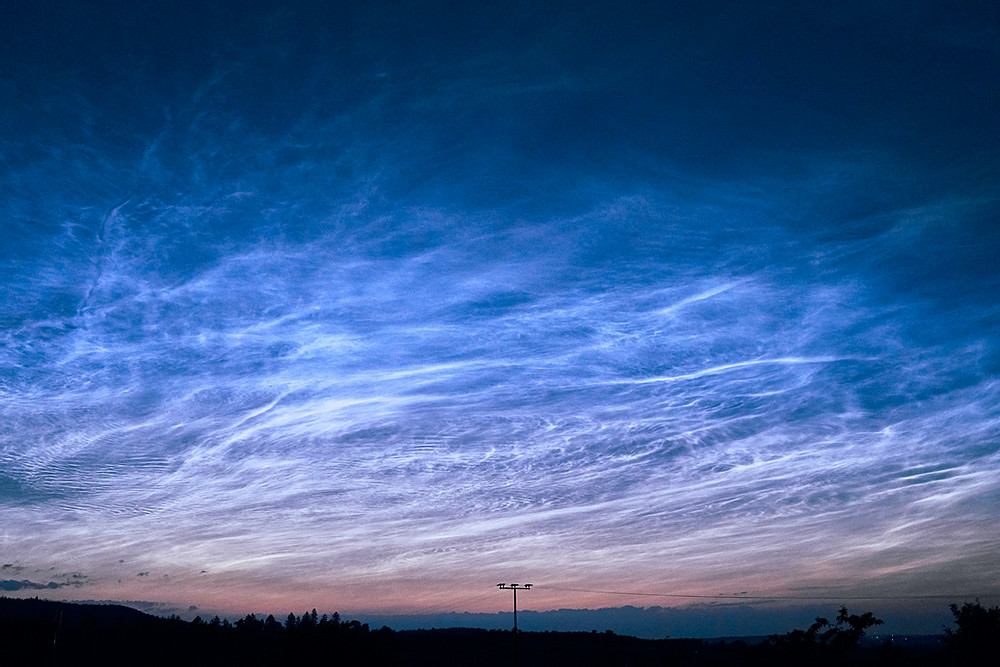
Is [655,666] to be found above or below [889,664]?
below

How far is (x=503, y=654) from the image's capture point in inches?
4808

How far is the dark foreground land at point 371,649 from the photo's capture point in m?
42.1

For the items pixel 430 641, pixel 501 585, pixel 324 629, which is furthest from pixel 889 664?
pixel 430 641

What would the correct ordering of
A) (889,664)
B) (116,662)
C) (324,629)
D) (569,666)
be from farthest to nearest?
(569,666), (116,662), (889,664), (324,629)

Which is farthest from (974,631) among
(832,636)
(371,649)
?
(371,649)

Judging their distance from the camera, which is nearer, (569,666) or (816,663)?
(816,663)

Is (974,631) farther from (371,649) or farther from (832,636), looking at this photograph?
(371,649)

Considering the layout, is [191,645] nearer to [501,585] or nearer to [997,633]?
[501,585]

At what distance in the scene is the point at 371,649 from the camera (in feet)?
141

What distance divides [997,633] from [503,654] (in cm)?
9317

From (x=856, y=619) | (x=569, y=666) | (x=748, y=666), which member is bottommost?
(x=569, y=666)

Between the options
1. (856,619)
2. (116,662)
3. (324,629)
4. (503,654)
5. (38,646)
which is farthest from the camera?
(503,654)

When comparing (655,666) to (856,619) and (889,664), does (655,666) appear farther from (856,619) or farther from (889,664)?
(856,619)

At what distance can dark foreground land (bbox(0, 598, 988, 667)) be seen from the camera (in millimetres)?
42094
